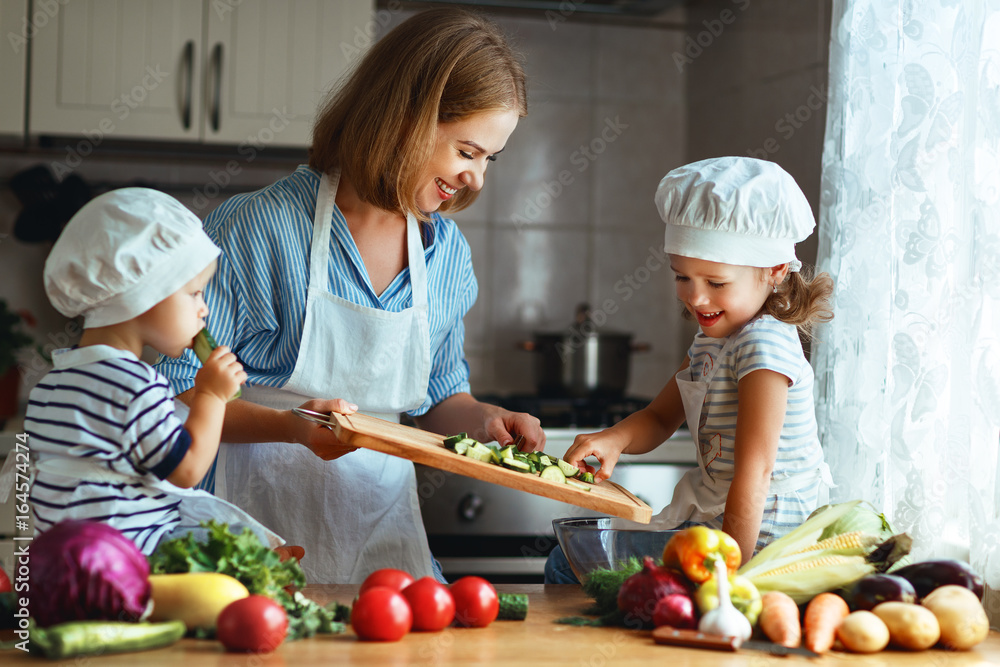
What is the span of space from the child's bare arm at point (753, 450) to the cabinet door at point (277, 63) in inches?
62.1

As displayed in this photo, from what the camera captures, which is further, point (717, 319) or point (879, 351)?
point (879, 351)

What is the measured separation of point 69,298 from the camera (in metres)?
0.93

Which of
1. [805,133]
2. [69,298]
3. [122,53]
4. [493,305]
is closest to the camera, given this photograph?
[69,298]

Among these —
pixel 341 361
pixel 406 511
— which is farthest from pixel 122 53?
pixel 406 511

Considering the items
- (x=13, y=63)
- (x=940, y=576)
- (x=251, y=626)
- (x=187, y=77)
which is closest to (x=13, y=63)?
(x=13, y=63)

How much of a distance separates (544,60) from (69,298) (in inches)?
81.5

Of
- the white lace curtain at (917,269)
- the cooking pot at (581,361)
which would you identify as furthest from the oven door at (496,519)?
the white lace curtain at (917,269)

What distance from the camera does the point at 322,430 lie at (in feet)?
3.88

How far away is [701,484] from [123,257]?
776 mm

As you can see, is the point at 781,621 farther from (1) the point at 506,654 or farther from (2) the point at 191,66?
(2) the point at 191,66

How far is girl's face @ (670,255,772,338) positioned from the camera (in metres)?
1.17

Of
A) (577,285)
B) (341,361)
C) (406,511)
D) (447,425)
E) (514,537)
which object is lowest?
(514,537)

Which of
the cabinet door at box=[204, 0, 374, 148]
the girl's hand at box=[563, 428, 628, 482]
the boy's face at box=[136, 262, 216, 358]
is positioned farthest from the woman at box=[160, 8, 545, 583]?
the cabinet door at box=[204, 0, 374, 148]

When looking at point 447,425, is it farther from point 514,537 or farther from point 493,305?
point 493,305
